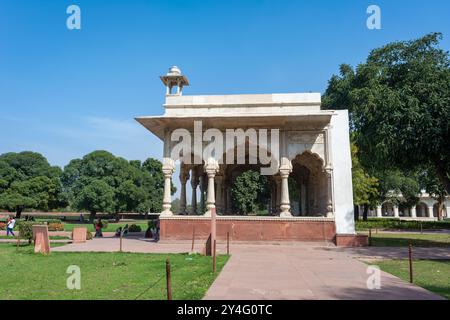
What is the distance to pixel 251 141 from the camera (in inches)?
714

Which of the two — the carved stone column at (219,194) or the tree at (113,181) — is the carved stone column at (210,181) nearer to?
the carved stone column at (219,194)

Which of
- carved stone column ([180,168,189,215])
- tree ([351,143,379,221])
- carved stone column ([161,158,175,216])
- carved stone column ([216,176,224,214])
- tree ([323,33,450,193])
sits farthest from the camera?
tree ([351,143,379,221])

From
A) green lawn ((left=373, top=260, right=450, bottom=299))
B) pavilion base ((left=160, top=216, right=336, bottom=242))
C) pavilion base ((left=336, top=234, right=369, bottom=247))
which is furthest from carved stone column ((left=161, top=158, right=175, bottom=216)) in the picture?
green lawn ((left=373, top=260, right=450, bottom=299))

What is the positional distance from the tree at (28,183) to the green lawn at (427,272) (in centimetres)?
3977

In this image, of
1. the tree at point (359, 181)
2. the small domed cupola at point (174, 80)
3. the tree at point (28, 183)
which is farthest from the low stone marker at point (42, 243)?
the tree at point (28, 183)

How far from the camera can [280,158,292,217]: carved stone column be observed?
682 inches

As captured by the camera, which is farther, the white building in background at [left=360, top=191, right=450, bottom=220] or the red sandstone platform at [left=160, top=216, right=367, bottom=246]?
the white building in background at [left=360, top=191, right=450, bottom=220]

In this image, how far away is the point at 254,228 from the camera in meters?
17.0

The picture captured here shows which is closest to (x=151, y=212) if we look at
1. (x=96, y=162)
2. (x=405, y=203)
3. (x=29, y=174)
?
(x=96, y=162)

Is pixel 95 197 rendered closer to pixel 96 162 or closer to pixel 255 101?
pixel 96 162

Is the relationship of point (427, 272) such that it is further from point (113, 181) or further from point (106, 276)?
point (113, 181)

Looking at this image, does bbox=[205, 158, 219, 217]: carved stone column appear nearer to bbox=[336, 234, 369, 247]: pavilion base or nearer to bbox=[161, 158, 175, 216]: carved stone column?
bbox=[161, 158, 175, 216]: carved stone column

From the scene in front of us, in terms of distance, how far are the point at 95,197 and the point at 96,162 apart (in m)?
8.12

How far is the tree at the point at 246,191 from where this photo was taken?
124 feet
